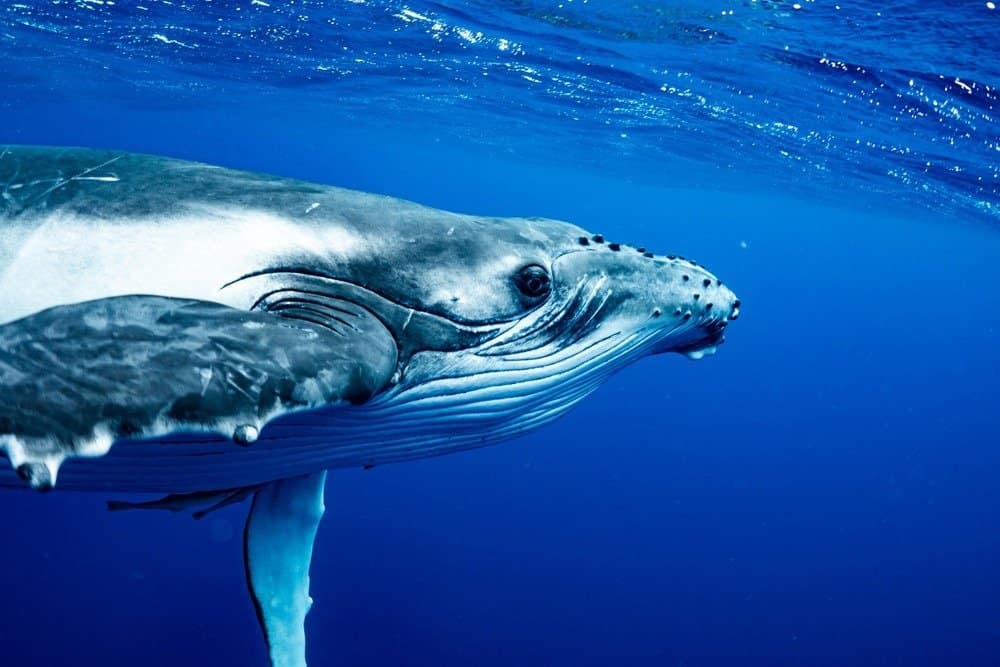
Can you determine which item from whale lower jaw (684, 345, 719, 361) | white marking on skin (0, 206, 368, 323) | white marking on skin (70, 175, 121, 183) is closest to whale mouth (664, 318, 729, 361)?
whale lower jaw (684, 345, 719, 361)

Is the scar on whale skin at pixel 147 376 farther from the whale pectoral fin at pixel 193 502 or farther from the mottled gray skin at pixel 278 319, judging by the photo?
the whale pectoral fin at pixel 193 502

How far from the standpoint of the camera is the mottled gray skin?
7.90ft

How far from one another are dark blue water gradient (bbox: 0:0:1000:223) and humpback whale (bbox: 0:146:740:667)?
35.6 ft

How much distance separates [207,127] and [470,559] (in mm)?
59558

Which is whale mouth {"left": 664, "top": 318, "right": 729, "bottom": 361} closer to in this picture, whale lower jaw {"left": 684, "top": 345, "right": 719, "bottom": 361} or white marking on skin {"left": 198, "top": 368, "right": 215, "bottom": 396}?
whale lower jaw {"left": 684, "top": 345, "right": 719, "bottom": 361}

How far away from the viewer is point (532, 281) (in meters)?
3.97

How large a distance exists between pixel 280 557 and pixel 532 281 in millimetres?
2713

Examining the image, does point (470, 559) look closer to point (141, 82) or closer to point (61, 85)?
point (141, 82)

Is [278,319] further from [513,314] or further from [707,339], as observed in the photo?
[707,339]

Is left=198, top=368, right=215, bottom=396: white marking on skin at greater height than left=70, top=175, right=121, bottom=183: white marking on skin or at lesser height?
lesser

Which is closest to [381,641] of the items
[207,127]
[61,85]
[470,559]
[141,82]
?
[470,559]

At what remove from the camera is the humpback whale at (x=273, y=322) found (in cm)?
240

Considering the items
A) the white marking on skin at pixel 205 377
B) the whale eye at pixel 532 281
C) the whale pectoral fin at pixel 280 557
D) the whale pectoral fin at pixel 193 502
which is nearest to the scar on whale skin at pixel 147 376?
the white marking on skin at pixel 205 377

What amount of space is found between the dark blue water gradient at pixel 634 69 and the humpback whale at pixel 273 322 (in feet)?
35.6
